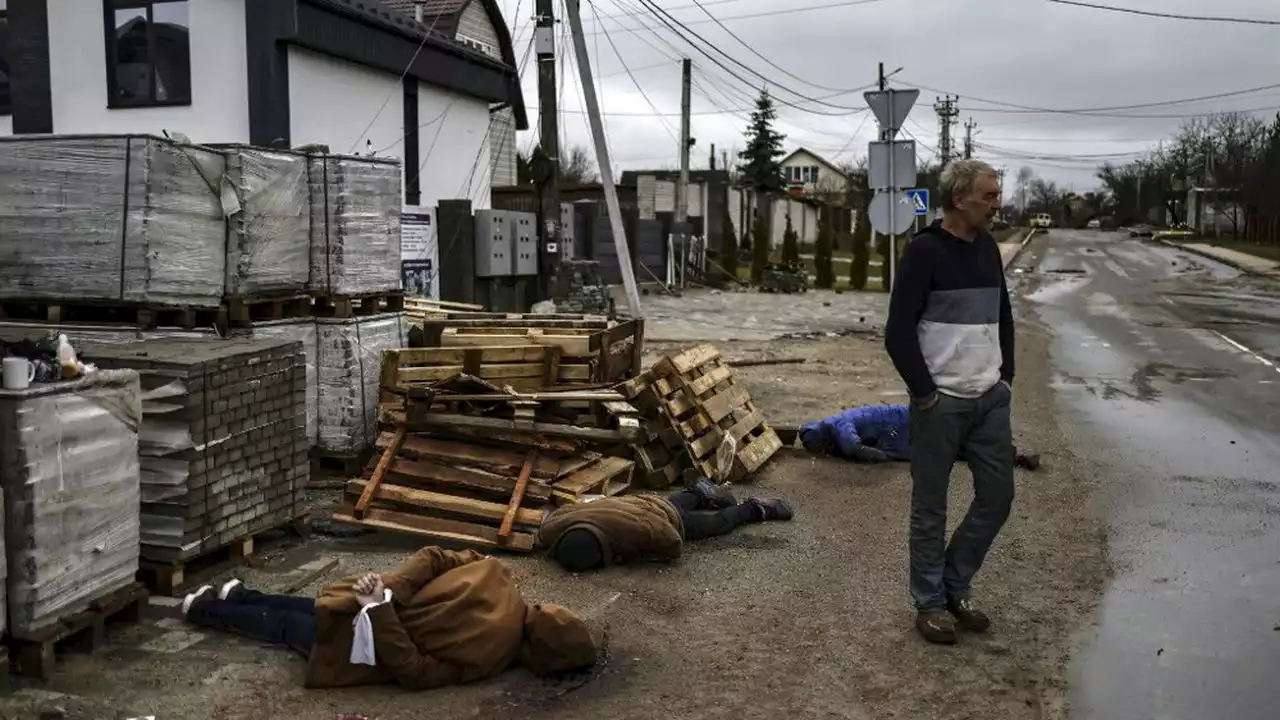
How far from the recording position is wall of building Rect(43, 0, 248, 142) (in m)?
14.7

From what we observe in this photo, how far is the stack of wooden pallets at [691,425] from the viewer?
7.89 meters

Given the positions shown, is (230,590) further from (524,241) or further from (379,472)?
(524,241)

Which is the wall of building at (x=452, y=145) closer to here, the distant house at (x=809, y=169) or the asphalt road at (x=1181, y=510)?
the asphalt road at (x=1181, y=510)

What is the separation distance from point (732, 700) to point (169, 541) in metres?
2.81

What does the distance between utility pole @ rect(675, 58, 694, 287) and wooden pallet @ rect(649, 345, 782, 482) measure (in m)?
23.4

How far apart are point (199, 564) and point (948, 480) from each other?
12.4 ft

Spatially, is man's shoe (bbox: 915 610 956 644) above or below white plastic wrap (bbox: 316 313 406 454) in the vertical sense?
below

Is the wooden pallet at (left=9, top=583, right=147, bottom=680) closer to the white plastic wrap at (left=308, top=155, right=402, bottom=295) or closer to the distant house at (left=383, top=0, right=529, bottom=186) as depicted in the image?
the white plastic wrap at (left=308, top=155, right=402, bottom=295)

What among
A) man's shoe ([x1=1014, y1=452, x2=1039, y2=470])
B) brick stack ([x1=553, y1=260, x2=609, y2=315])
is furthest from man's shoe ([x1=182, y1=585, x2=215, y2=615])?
brick stack ([x1=553, y1=260, x2=609, y2=315])

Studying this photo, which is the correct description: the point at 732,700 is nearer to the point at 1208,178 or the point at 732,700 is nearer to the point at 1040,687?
the point at 1040,687

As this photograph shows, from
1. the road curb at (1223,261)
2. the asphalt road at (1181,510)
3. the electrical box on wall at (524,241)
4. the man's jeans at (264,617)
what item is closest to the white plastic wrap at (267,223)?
the man's jeans at (264,617)

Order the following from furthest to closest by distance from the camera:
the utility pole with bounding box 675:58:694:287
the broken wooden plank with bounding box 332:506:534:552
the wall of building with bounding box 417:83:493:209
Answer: the utility pole with bounding box 675:58:694:287, the wall of building with bounding box 417:83:493:209, the broken wooden plank with bounding box 332:506:534:552

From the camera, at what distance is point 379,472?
6738 millimetres

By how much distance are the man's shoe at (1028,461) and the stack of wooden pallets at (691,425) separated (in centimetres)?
199
